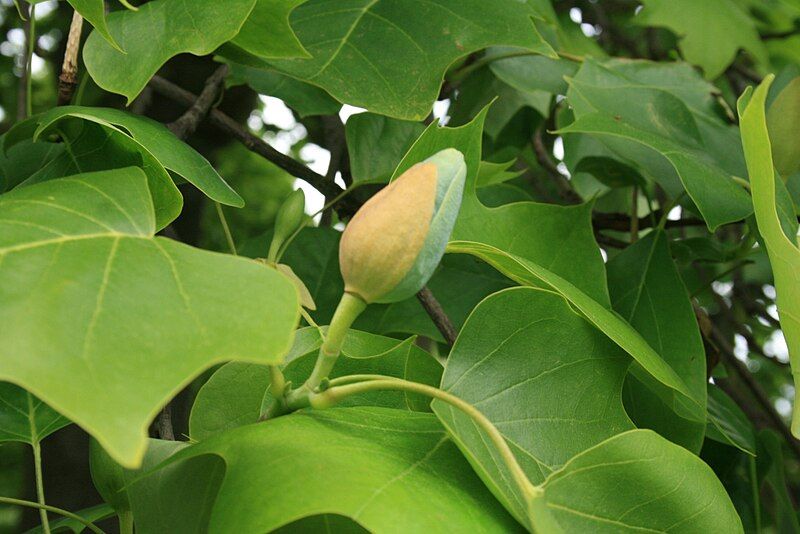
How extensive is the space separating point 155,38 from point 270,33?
8cm

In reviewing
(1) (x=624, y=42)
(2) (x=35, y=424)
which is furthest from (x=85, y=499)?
(1) (x=624, y=42)

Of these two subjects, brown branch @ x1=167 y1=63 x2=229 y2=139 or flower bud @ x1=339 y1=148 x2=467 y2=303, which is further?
brown branch @ x1=167 y1=63 x2=229 y2=139

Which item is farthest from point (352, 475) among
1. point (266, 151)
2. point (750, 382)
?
point (750, 382)

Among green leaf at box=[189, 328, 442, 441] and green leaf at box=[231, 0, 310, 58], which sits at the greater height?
green leaf at box=[231, 0, 310, 58]

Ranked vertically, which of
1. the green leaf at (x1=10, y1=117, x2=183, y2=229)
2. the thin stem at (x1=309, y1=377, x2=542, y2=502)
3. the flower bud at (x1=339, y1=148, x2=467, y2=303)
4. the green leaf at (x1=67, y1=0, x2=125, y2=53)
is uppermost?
the green leaf at (x1=67, y1=0, x2=125, y2=53)

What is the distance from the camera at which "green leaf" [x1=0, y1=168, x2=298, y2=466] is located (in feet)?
0.98

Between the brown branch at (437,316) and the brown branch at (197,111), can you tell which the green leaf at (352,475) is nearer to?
the brown branch at (437,316)

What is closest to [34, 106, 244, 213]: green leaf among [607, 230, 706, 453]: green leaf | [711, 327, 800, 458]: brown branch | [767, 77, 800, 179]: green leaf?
[607, 230, 706, 453]: green leaf

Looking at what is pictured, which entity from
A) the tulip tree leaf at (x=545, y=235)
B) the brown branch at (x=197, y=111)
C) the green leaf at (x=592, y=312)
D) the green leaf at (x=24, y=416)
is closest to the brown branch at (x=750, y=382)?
the tulip tree leaf at (x=545, y=235)

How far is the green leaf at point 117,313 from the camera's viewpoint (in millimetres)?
298

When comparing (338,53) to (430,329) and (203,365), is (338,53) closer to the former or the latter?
(430,329)

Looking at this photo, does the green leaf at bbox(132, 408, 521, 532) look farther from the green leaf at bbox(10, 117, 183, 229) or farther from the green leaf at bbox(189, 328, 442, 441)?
the green leaf at bbox(10, 117, 183, 229)

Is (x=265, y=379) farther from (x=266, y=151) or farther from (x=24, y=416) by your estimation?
(x=266, y=151)

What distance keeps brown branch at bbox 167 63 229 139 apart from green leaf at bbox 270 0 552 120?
0.15m
